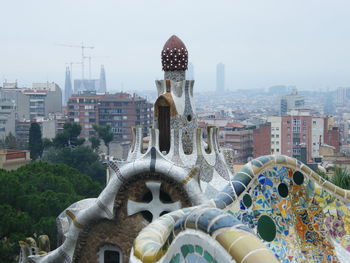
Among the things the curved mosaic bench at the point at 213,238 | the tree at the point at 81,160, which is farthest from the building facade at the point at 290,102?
the curved mosaic bench at the point at 213,238

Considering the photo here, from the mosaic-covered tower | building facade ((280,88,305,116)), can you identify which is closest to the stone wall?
the mosaic-covered tower

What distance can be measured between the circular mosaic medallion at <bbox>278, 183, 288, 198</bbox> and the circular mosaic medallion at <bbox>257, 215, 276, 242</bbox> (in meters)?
0.30

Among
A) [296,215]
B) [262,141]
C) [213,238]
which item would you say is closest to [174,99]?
[296,215]

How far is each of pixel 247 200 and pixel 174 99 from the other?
3.95 m

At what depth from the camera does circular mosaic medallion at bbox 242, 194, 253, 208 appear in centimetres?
794

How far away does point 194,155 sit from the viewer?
37.3 feet

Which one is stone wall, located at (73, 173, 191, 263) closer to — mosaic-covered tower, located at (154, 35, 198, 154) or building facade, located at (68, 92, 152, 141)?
mosaic-covered tower, located at (154, 35, 198, 154)

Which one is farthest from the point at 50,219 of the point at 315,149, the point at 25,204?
the point at 315,149

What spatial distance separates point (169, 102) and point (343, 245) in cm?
428

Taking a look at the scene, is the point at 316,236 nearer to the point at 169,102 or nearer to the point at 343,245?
the point at 343,245

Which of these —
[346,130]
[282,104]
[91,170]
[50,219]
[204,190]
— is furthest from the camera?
[282,104]

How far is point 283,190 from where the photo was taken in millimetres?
8219

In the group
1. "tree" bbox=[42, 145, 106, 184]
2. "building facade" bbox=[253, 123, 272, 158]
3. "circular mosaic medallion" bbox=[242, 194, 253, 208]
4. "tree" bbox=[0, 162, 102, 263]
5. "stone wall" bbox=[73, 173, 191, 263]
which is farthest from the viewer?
"building facade" bbox=[253, 123, 272, 158]

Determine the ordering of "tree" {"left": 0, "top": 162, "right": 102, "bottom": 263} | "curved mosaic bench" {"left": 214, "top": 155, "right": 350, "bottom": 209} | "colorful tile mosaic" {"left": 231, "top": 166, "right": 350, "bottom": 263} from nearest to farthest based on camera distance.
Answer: "curved mosaic bench" {"left": 214, "top": 155, "right": 350, "bottom": 209} → "colorful tile mosaic" {"left": 231, "top": 166, "right": 350, "bottom": 263} → "tree" {"left": 0, "top": 162, "right": 102, "bottom": 263}
